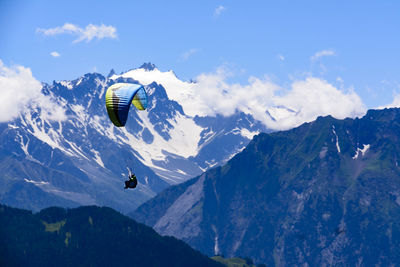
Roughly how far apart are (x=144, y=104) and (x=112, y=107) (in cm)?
1338

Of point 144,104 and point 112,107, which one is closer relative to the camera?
point 112,107

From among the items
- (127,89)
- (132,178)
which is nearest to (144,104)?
(127,89)

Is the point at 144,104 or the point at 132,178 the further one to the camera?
the point at 144,104

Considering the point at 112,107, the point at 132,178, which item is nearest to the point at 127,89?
the point at 112,107

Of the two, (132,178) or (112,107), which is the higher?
(112,107)

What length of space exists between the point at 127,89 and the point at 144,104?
8.33 m

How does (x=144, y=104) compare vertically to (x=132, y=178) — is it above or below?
above

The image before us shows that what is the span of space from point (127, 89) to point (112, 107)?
6862mm

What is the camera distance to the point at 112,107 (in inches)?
6457

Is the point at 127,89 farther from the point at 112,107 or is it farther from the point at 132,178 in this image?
the point at 132,178

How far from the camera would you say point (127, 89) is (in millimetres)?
168875

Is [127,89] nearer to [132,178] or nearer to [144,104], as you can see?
[144,104]
